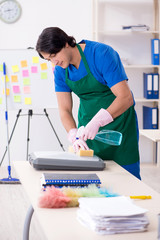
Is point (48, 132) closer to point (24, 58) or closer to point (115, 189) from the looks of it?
point (24, 58)

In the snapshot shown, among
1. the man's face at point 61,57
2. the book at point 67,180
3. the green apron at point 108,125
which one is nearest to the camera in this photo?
the book at point 67,180

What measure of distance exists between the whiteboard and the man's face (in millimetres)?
2292

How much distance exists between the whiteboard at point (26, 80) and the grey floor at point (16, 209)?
33.0 inches

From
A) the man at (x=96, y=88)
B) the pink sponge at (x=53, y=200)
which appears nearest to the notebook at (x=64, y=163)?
the man at (x=96, y=88)

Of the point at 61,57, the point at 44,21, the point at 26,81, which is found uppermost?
the point at 44,21

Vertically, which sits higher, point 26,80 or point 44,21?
point 44,21

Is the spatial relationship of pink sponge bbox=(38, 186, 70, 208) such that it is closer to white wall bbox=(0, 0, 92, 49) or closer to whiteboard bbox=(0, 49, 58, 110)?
whiteboard bbox=(0, 49, 58, 110)

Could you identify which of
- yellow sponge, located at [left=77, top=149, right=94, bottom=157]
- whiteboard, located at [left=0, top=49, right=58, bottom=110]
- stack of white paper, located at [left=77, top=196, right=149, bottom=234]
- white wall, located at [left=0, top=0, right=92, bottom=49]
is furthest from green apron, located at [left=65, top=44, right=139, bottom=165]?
white wall, located at [left=0, top=0, right=92, bottom=49]

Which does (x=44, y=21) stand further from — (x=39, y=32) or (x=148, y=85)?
(x=148, y=85)

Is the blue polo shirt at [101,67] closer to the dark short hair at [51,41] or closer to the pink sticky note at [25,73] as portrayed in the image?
the dark short hair at [51,41]

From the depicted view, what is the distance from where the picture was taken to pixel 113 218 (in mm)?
1097

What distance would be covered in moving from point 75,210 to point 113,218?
231mm

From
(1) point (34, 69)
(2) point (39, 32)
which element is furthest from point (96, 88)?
(2) point (39, 32)

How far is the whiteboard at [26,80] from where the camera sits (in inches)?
168
